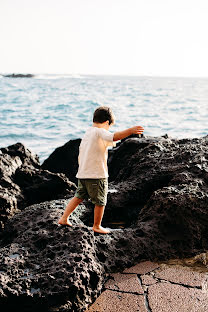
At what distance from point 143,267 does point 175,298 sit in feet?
1.41

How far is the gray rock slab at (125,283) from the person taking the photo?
239 cm

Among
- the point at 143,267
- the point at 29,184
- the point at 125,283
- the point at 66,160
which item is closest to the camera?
the point at 125,283

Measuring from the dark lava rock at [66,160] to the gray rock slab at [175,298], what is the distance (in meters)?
3.69

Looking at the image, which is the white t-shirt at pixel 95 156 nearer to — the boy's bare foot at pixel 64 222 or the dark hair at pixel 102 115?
the dark hair at pixel 102 115

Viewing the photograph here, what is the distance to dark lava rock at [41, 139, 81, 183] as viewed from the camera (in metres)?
5.97

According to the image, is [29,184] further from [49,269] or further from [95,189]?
[49,269]

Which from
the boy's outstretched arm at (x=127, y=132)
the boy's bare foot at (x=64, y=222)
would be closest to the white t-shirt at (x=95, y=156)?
the boy's outstretched arm at (x=127, y=132)

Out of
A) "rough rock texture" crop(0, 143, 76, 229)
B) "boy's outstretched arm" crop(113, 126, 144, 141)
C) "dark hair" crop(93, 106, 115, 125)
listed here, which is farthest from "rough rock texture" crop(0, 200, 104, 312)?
"rough rock texture" crop(0, 143, 76, 229)

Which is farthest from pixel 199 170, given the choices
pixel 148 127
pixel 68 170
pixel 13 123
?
pixel 13 123

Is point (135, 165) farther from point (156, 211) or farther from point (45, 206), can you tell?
point (45, 206)

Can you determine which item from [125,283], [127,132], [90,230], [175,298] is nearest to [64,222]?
[90,230]

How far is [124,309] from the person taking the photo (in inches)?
86.4

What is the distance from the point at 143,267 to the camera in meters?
2.68

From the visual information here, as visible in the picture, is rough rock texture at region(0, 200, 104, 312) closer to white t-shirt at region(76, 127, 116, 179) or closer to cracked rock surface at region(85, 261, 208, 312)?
cracked rock surface at region(85, 261, 208, 312)
